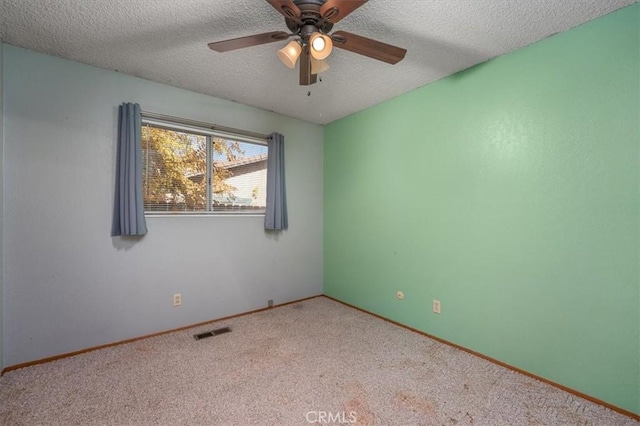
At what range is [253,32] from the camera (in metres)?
1.90

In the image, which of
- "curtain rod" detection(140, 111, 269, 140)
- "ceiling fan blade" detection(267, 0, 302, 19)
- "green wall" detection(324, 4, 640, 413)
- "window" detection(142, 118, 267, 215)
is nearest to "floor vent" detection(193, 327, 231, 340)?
"window" detection(142, 118, 267, 215)

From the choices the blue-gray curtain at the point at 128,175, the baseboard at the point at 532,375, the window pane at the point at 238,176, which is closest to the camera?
the baseboard at the point at 532,375

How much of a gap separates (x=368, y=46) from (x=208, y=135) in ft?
6.68

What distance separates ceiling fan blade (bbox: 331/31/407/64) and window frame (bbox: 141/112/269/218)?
1.87 m

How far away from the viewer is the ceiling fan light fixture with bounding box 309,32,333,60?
4.50 ft

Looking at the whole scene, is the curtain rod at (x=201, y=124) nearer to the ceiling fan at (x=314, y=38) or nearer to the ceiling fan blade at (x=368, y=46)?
the ceiling fan at (x=314, y=38)

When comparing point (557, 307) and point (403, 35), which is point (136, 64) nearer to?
point (403, 35)

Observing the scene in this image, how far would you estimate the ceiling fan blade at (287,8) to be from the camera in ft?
4.19

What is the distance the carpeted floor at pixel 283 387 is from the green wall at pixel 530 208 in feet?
1.05

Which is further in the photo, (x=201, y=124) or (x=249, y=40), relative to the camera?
(x=201, y=124)

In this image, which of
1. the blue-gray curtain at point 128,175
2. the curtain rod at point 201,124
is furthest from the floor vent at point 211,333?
the curtain rod at point 201,124

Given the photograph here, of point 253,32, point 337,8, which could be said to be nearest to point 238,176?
point 253,32

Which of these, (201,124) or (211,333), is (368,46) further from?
(211,333)

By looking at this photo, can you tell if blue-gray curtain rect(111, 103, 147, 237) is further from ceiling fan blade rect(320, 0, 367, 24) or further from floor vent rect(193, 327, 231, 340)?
ceiling fan blade rect(320, 0, 367, 24)
